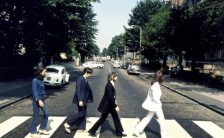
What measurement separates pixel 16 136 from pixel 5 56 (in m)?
25.5

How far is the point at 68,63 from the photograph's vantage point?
7250cm

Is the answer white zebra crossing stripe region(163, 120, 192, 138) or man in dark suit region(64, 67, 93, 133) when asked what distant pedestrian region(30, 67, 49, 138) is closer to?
man in dark suit region(64, 67, 93, 133)

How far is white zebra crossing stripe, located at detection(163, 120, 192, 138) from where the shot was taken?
35.9 feet

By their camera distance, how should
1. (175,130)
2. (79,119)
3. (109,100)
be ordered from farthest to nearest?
(175,130) → (79,119) → (109,100)

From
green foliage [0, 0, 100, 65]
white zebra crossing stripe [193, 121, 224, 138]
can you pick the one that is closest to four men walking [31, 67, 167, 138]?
white zebra crossing stripe [193, 121, 224, 138]

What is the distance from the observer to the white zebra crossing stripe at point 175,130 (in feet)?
35.9

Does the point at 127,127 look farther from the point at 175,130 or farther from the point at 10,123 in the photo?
the point at 10,123

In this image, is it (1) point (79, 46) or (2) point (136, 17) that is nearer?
(1) point (79, 46)

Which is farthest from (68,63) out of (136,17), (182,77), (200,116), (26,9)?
(200,116)

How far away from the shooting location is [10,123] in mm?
12352

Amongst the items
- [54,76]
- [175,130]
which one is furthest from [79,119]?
[54,76]

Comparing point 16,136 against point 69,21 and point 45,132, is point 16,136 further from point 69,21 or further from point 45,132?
point 69,21

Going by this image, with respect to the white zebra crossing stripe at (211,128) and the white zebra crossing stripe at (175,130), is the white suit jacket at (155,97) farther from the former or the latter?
the white zebra crossing stripe at (211,128)

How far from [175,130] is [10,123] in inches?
202
